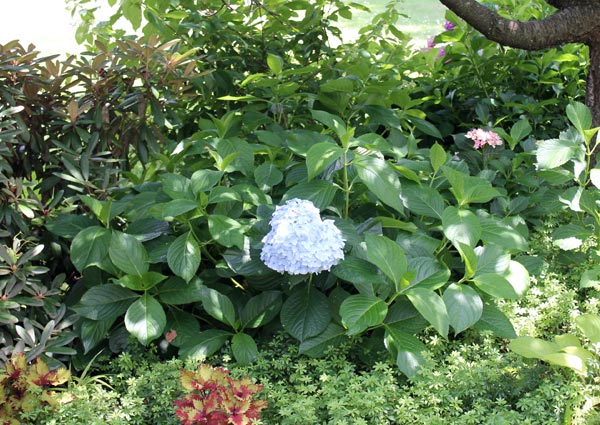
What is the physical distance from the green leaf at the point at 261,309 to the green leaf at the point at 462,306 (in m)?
0.57

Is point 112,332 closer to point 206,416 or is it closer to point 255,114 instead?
point 206,416

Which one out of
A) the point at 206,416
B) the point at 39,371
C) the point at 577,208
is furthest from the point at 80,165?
the point at 577,208

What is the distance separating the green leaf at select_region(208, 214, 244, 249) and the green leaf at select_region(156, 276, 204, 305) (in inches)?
7.7

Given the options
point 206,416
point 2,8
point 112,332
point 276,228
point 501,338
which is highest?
point 276,228

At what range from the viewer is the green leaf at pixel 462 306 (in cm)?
230

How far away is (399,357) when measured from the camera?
2.30 meters

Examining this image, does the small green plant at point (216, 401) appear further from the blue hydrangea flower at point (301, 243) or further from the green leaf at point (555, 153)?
the green leaf at point (555, 153)

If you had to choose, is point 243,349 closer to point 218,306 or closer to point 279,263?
point 218,306

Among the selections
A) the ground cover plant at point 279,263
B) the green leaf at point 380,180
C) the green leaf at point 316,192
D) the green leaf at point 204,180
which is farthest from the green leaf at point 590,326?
the green leaf at point 204,180

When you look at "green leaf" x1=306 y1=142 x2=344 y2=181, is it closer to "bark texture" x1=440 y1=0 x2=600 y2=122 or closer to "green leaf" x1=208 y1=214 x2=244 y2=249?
"green leaf" x1=208 y1=214 x2=244 y2=249

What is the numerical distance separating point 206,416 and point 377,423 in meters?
0.49

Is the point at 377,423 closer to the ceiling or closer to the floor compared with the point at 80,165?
closer to the floor

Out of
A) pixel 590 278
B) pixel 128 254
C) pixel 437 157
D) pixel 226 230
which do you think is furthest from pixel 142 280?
pixel 590 278

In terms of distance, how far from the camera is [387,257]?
2340mm
